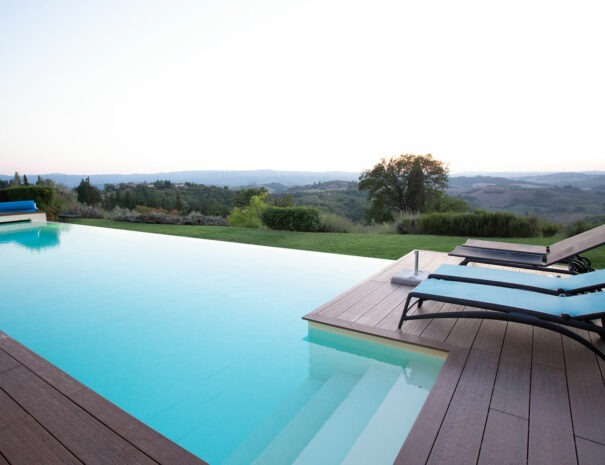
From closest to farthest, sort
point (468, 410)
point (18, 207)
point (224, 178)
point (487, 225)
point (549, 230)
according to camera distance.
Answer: point (468, 410)
point (487, 225)
point (549, 230)
point (18, 207)
point (224, 178)

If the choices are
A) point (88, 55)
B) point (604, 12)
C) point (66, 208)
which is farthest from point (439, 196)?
point (66, 208)

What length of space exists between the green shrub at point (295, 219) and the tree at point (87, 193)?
12.5m

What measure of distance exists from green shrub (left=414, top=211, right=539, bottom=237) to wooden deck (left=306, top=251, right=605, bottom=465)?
6017mm

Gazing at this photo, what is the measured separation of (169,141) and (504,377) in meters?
14.2

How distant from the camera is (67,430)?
1.54 metres

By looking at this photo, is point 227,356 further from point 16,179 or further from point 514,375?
point 16,179

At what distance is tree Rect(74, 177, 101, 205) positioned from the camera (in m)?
17.5

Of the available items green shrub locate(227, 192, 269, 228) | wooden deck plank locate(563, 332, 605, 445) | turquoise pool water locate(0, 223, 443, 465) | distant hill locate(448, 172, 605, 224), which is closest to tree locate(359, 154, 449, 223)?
distant hill locate(448, 172, 605, 224)

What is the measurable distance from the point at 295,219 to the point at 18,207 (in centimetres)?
839

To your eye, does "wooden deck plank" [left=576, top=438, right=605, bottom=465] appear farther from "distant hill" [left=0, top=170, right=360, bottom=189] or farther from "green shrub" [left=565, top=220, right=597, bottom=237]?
"distant hill" [left=0, top=170, right=360, bottom=189]

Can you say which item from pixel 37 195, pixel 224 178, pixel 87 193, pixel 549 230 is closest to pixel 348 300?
pixel 549 230

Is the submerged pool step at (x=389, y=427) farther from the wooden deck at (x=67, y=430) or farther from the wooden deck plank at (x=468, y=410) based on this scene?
the wooden deck at (x=67, y=430)

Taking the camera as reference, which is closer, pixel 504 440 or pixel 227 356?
pixel 504 440

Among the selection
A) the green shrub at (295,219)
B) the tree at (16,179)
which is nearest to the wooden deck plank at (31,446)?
the green shrub at (295,219)
